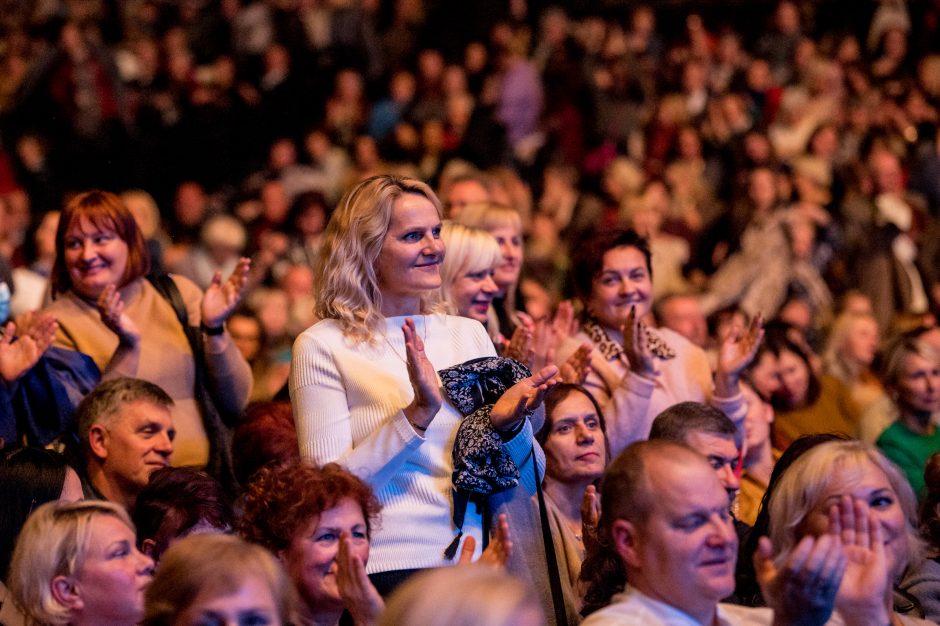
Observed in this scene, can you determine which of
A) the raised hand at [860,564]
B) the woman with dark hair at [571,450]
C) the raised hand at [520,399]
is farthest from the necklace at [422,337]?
the raised hand at [860,564]

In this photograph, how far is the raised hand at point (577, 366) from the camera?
4676mm

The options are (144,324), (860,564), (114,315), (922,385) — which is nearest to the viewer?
(860,564)

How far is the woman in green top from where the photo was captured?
5.93 metres

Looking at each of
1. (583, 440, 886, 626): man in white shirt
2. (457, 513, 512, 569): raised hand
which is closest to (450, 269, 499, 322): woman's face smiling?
(457, 513, 512, 569): raised hand

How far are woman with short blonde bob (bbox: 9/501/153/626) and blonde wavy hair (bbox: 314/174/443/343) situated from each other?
2.81ft

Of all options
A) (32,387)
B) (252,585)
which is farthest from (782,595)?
(32,387)

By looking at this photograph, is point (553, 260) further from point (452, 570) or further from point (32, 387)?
point (452, 570)

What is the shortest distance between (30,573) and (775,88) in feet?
31.2

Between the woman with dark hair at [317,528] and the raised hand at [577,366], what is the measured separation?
1.20 m

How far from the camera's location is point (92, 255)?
4.98 m

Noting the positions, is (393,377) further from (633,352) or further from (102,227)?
(102,227)

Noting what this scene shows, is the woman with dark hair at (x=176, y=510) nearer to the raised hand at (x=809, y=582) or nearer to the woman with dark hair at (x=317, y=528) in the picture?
the woman with dark hair at (x=317, y=528)

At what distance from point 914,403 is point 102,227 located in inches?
132

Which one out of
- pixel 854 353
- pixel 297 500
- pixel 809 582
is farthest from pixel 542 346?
pixel 854 353
